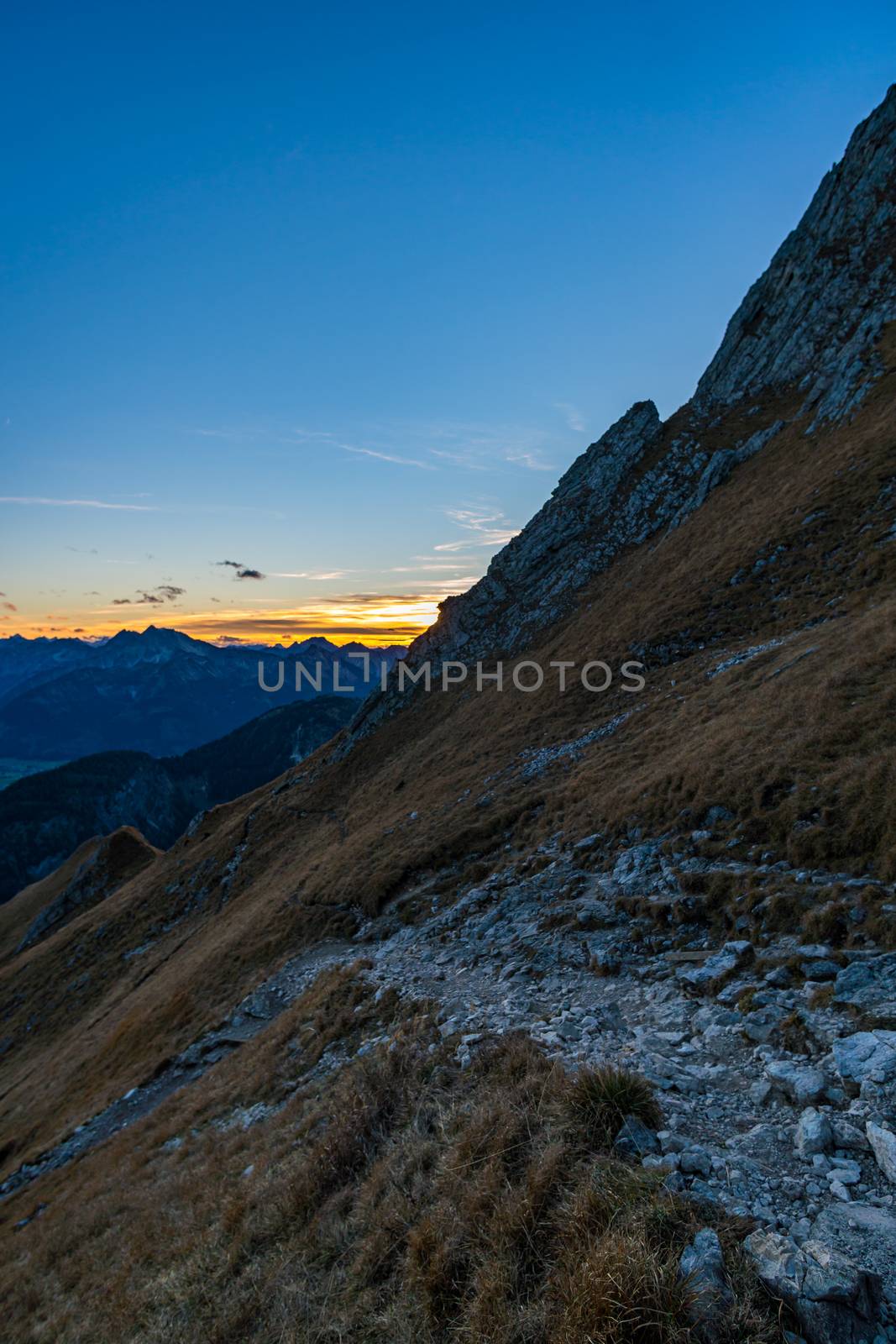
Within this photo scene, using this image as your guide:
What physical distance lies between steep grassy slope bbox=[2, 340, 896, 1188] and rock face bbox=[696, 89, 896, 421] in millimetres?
12428

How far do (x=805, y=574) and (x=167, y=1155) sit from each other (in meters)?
37.4

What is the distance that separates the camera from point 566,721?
35.1m

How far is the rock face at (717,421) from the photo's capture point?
5800 cm

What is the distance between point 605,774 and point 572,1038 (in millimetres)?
15125

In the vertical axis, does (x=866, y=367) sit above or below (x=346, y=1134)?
above

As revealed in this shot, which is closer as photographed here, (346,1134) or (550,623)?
(346,1134)

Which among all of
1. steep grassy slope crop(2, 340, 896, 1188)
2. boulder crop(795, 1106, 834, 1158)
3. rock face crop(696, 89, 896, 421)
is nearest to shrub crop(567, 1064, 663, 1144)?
boulder crop(795, 1106, 834, 1158)

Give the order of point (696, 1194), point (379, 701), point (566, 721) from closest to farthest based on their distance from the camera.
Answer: point (696, 1194) < point (566, 721) < point (379, 701)

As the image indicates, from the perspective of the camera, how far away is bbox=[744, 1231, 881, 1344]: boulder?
418 cm

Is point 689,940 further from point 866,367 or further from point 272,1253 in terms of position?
point 866,367

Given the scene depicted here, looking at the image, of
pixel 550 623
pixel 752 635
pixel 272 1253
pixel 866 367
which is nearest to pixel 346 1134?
pixel 272 1253

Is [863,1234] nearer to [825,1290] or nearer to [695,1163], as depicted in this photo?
[825,1290]

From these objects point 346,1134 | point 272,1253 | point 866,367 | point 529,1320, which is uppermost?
point 866,367

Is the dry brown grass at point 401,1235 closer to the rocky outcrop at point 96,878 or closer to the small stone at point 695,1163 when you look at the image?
the small stone at point 695,1163
